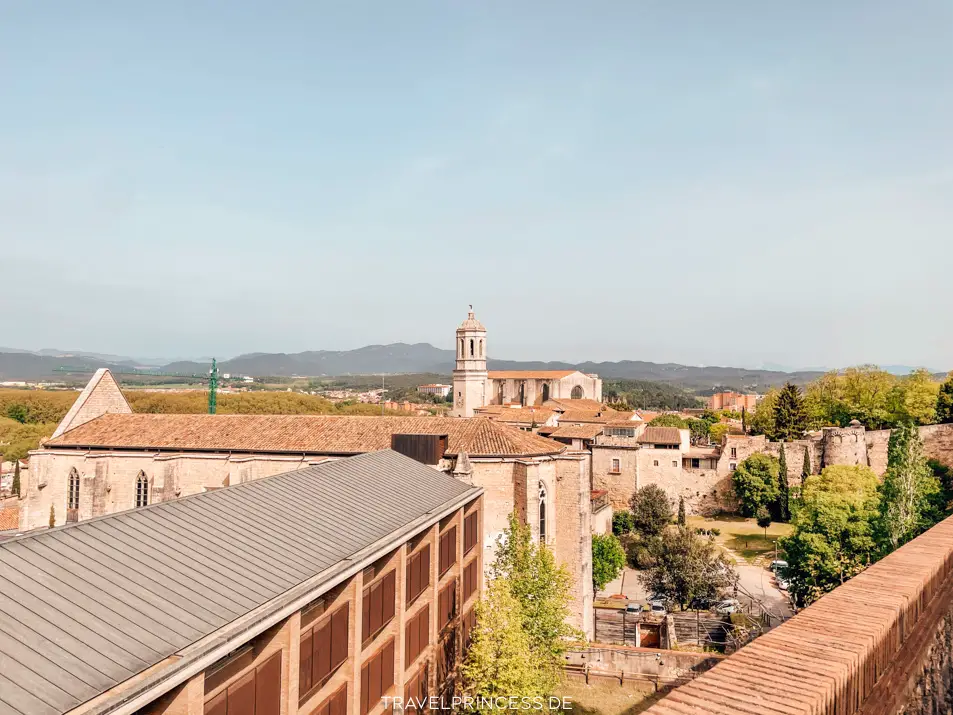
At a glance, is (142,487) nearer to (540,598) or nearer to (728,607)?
(540,598)

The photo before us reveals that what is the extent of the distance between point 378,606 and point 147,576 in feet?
28.1

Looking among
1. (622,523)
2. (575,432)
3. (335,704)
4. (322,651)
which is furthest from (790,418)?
(322,651)

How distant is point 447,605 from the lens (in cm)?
2572

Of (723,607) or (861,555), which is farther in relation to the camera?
(723,607)

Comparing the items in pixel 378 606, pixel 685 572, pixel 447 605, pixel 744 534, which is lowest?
pixel 744 534

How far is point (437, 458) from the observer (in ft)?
114

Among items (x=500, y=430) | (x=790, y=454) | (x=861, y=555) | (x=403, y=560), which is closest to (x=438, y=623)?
(x=403, y=560)

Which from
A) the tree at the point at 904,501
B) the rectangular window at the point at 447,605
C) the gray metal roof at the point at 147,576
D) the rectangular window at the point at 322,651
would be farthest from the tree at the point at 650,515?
the rectangular window at the point at 322,651

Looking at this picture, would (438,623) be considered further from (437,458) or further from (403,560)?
(437,458)

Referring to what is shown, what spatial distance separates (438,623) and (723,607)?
86.0 ft

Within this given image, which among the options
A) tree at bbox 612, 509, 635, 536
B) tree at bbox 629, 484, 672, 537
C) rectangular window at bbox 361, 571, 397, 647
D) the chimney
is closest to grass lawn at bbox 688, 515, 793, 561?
tree at bbox 629, 484, 672, 537

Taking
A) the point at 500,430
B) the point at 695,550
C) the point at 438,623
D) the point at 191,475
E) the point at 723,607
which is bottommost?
the point at 723,607

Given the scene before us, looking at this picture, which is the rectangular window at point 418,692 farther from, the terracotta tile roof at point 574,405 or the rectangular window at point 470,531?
the terracotta tile roof at point 574,405

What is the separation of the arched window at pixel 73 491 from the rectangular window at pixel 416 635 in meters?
29.9
